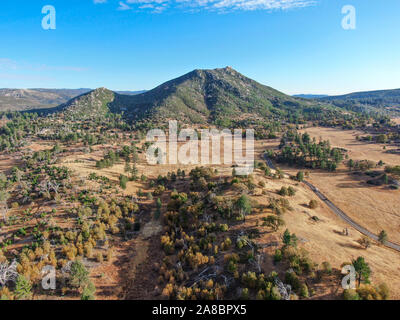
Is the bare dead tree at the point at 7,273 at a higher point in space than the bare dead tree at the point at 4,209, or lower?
lower

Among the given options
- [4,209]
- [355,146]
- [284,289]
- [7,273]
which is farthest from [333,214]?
[355,146]

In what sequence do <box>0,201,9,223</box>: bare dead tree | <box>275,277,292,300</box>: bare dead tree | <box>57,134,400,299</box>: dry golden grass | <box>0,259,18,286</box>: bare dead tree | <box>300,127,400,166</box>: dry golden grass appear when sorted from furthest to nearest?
<box>300,127,400,166</box>: dry golden grass → <box>0,201,9,223</box>: bare dead tree → <box>57,134,400,299</box>: dry golden grass → <box>0,259,18,286</box>: bare dead tree → <box>275,277,292,300</box>: bare dead tree

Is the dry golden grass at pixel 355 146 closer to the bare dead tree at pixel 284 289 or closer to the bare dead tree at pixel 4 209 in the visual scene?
the bare dead tree at pixel 284 289

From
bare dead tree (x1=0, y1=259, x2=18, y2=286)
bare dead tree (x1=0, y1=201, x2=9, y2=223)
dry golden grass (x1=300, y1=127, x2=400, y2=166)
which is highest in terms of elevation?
dry golden grass (x1=300, y1=127, x2=400, y2=166)

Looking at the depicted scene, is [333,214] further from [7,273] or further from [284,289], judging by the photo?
[7,273]

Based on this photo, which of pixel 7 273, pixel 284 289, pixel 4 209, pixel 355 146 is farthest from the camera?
pixel 355 146

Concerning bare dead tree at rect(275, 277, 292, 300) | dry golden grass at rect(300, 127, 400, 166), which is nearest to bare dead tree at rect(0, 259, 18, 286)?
bare dead tree at rect(275, 277, 292, 300)

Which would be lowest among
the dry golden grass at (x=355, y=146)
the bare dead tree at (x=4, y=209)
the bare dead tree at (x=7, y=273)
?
the bare dead tree at (x=7, y=273)

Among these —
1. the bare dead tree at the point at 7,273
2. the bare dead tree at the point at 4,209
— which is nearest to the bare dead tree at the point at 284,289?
the bare dead tree at the point at 7,273

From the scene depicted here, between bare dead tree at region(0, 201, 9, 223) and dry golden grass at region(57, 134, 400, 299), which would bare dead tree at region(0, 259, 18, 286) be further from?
dry golden grass at region(57, 134, 400, 299)

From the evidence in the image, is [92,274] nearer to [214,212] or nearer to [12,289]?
[12,289]
